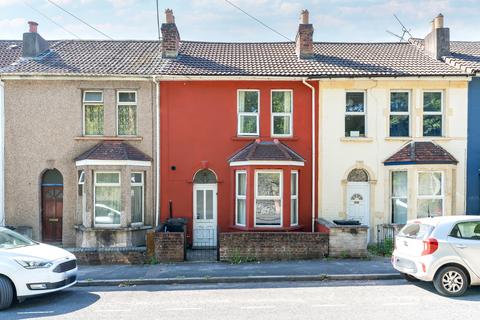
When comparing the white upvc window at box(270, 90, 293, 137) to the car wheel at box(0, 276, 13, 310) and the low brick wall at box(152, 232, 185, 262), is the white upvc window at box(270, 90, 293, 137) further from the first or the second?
the car wheel at box(0, 276, 13, 310)

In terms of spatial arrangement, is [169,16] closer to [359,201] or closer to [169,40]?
[169,40]

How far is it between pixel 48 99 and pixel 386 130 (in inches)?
461

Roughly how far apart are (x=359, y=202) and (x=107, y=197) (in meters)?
8.62

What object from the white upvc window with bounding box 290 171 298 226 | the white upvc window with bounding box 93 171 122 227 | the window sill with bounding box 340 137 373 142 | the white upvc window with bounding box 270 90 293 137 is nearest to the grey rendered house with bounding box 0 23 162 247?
the white upvc window with bounding box 93 171 122 227

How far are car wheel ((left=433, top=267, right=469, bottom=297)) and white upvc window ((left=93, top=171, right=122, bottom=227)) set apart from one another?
986 centimetres

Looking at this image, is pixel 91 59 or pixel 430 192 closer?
pixel 430 192

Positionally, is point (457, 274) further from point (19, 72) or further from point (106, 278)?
point (19, 72)

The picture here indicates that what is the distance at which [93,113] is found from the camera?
15.2 meters

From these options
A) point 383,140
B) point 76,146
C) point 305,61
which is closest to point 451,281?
point 383,140

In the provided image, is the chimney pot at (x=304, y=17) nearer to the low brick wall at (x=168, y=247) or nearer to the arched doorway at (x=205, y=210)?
the arched doorway at (x=205, y=210)

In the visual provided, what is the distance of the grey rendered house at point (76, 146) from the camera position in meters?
14.5

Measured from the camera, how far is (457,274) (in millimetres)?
8703

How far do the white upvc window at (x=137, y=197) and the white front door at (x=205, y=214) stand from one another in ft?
5.82

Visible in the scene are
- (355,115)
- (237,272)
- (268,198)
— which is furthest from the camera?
(355,115)
